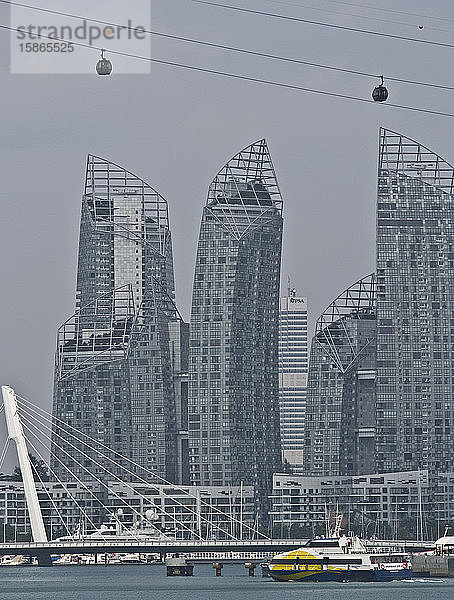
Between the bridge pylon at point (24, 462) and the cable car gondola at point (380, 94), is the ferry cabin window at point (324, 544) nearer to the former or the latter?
the bridge pylon at point (24, 462)

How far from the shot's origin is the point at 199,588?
133m

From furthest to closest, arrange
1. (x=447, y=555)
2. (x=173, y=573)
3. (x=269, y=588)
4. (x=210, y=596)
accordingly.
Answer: (x=173, y=573) → (x=447, y=555) → (x=269, y=588) → (x=210, y=596)

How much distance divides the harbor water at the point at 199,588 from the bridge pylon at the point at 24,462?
5.34 meters

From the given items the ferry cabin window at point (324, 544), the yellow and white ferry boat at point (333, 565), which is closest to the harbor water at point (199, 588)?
the yellow and white ferry boat at point (333, 565)

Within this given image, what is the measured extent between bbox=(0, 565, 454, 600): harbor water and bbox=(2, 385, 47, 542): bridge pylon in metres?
5.34

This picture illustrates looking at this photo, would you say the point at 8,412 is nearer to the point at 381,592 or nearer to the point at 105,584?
the point at 105,584

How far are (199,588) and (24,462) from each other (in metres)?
24.5

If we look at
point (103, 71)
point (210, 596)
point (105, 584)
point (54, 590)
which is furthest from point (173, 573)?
point (103, 71)

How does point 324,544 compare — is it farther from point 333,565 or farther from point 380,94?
point 380,94

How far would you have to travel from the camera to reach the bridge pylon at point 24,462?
14625 centimetres

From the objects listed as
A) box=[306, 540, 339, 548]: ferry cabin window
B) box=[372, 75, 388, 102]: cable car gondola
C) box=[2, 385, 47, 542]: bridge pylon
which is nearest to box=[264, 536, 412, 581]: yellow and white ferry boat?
box=[306, 540, 339, 548]: ferry cabin window

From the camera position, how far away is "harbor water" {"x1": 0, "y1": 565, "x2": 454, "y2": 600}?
4604 inches

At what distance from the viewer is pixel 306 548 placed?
454ft

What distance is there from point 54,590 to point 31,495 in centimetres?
1736
